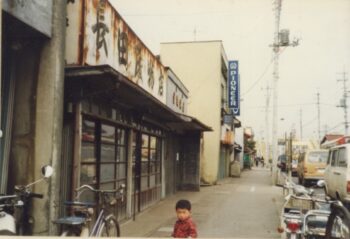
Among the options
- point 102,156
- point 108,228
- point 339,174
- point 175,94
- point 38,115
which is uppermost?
point 175,94

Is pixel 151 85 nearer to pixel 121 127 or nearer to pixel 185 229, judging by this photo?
pixel 121 127

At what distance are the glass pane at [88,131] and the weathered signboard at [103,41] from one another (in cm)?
106

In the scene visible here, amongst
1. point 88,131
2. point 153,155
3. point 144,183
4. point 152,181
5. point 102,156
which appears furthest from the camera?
point 153,155

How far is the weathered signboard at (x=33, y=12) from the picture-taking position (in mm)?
5512

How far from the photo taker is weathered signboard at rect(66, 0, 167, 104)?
746cm

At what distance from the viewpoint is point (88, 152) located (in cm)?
826

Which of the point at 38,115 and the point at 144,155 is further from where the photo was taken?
the point at 144,155

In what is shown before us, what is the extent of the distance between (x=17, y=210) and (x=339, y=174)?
28.3 ft

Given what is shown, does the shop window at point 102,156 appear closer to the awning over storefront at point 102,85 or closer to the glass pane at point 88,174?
the glass pane at point 88,174

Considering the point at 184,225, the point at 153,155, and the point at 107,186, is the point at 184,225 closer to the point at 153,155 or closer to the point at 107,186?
the point at 107,186

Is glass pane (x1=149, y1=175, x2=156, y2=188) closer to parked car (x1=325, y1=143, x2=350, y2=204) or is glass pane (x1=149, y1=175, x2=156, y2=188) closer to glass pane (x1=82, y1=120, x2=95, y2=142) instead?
parked car (x1=325, y1=143, x2=350, y2=204)

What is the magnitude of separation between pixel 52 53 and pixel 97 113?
7.77ft

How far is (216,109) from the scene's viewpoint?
81.2ft

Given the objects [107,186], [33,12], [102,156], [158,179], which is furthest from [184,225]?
[158,179]
